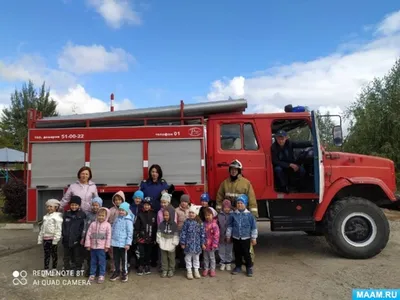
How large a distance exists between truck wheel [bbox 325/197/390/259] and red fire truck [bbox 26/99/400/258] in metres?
0.02

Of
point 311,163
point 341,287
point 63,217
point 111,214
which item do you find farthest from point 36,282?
point 311,163

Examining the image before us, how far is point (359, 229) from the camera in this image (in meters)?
6.01

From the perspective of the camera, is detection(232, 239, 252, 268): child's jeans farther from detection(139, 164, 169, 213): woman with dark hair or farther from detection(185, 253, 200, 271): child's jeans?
detection(139, 164, 169, 213): woman with dark hair

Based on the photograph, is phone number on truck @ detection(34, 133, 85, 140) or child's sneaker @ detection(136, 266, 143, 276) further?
phone number on truck @ detection(34, 133, 85, 140)

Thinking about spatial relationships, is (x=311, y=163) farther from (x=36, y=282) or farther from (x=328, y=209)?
(x=36, y=282)

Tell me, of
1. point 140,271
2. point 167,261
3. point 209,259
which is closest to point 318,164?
point 209,259

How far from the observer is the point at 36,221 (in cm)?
592

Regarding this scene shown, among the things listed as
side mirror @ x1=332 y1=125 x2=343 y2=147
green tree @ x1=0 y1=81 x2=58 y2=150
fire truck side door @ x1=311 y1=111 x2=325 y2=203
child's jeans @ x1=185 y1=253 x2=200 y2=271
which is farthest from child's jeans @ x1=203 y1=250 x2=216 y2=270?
green tree @ x1=0 y1=81 x2=58 y2=150

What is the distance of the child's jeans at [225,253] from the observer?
5612 mm

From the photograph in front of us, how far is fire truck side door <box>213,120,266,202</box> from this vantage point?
6.07m

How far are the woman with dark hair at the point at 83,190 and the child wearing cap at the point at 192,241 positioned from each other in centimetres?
157

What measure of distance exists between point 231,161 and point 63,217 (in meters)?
2.86

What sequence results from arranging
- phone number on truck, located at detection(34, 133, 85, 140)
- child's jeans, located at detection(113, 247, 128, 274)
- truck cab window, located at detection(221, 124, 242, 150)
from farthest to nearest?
1. truck cab window, located at detection(221, 124, 242, 150)
2. phone number on truck, located at detection(34, 133, 85, 140)
3. child's jeans, located at detection(113, 247, 128, 274)

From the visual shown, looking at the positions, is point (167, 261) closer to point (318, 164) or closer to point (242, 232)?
point (242, 232)
